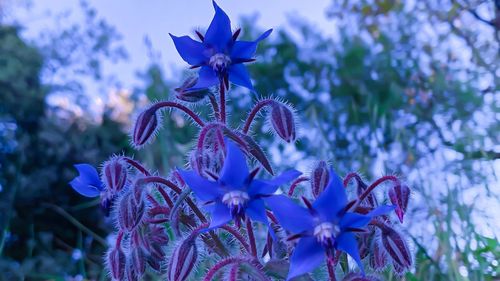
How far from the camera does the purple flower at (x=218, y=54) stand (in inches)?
35.6

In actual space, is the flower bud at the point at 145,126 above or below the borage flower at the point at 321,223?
above

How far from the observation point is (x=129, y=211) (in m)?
0.87

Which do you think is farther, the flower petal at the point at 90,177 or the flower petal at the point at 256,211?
the flower petal at the point at 90,177

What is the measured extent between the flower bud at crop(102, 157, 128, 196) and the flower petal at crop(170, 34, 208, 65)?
194 mm

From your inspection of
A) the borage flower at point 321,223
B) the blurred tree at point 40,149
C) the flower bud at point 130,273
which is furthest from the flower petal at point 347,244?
the blurred tree at point 40,149

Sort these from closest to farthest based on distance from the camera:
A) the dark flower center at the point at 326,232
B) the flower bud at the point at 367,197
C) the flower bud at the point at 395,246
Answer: the dark flower center at the point at 326,232 → the flower bud at the point at 395,246 → the flower bud at the point at 367,197

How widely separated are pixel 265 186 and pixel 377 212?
144 millimetres

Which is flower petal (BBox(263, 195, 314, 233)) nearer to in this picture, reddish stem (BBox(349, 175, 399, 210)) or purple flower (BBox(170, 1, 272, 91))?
reddish stem (BBox(349, 175, 399, 210))

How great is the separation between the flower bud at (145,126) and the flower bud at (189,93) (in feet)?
0.19

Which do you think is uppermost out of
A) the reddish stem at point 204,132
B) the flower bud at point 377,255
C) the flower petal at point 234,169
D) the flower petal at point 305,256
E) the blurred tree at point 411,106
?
the blurred tree at point 411,106

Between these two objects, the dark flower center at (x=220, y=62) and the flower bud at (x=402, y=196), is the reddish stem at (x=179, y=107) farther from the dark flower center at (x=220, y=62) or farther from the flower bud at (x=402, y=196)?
the flower bud at (x=402, y=196)

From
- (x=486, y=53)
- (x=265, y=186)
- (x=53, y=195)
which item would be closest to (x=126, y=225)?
(x=265, y=186)

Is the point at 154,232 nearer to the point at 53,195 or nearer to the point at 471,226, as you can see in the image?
the point at 471,226

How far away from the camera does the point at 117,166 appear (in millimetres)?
952
